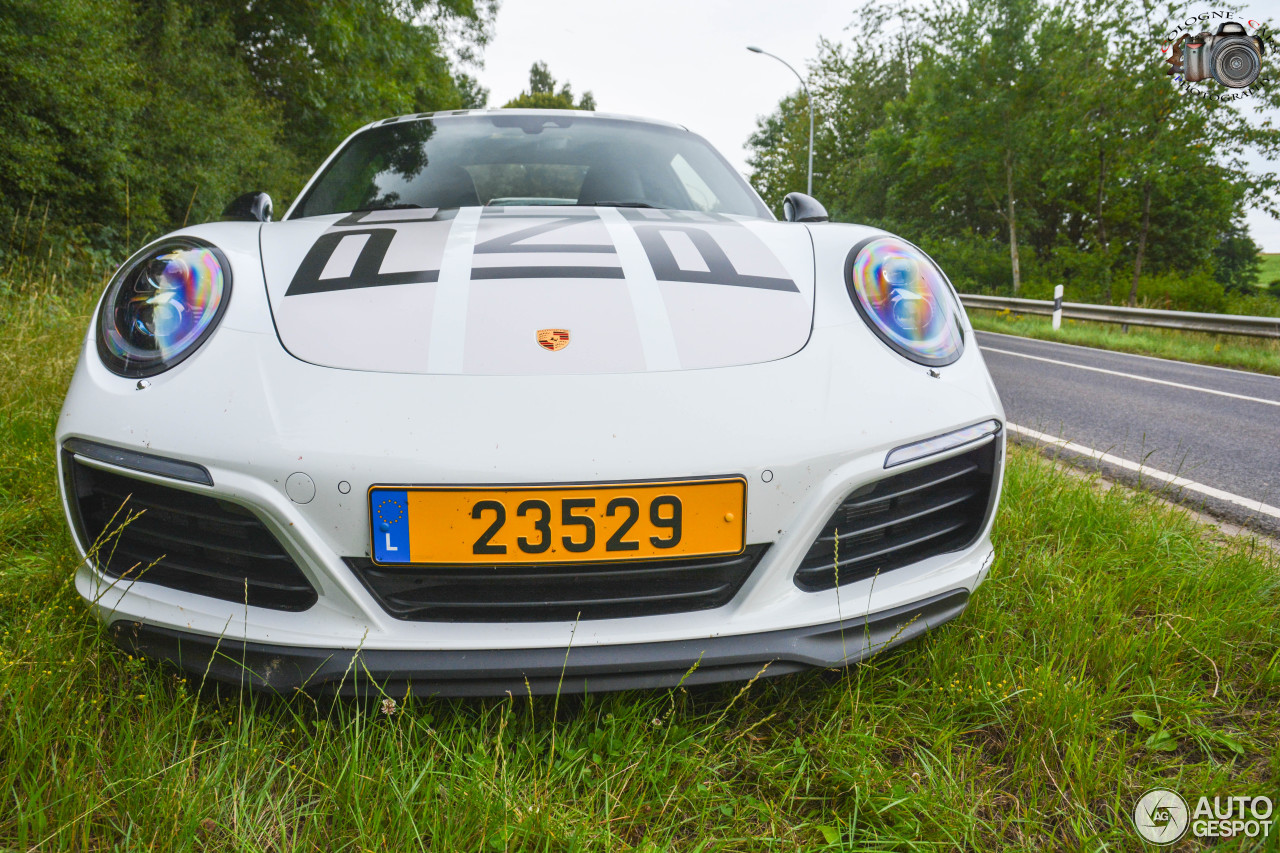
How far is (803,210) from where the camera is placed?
7.30ft

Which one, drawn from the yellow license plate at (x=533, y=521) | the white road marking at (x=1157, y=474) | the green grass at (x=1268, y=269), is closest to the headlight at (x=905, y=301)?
the yellow license plate at (x=533, y=521)

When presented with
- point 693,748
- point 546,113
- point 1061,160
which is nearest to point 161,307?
point 693,748

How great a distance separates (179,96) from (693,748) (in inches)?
434

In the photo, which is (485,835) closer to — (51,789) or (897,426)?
(51,789)

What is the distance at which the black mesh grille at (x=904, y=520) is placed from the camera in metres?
1.17

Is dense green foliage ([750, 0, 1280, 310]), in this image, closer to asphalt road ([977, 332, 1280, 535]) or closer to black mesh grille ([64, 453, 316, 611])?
asphalt road ([977, 332, 1280, 535])

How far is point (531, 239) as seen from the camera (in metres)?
1.50

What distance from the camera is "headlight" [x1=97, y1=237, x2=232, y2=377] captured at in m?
1.21

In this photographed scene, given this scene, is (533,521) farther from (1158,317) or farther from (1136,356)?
(1158,317)

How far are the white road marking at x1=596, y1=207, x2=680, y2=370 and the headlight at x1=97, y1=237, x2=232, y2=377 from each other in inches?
27.7

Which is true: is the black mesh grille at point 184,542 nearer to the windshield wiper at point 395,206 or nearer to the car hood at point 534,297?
the car hood at point 534,297

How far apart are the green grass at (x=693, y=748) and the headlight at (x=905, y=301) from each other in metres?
0.58

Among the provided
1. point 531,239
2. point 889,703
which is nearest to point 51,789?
point 531,239

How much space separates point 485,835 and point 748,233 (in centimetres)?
126
